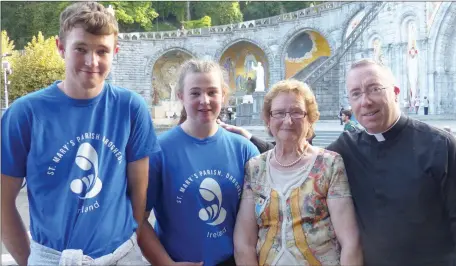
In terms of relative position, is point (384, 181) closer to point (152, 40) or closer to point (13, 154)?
point (13, 154)

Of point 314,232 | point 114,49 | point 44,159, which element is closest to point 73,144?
point 44,159

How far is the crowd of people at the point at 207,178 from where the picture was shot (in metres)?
1.83

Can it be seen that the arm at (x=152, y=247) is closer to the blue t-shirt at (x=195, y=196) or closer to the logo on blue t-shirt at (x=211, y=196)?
the blue t-shirt at (x=195, y=196)

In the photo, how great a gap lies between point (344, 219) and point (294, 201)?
0.24 metres

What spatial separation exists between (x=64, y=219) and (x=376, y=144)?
151cm

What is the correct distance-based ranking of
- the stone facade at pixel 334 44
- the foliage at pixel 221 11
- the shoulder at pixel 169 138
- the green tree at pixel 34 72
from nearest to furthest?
the shoulder at pixel 169 138 → the stone facade at pixel 334 44 → the green tree at pixel 34 72 → the foliage at pixel 221 11

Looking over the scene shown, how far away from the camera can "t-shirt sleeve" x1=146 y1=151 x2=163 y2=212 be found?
7.23ft

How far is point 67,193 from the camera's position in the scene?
1.82m

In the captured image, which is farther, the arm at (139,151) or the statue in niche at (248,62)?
the statue in niche at (248,62)

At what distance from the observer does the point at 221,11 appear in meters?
36.7

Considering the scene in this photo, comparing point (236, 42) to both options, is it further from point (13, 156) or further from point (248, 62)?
point (13, 156)

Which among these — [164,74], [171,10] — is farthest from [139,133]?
[171,10]

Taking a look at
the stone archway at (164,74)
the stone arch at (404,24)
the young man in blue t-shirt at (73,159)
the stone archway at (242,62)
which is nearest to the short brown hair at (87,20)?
the young man in blue t-shirt at (73,159)

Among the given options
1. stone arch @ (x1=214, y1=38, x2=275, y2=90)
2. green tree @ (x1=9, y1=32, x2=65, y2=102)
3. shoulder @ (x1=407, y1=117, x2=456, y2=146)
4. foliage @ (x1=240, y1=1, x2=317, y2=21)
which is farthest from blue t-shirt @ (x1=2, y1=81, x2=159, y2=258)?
foliage @ (x1=240, y1=1, x2=317, y2=21)
